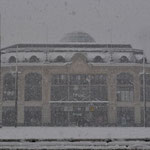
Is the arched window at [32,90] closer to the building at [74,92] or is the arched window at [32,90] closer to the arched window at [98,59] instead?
the building at [74,92]

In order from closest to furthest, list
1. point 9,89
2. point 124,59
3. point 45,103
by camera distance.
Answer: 1. point 45,103
2. point 9,89
3. point 124,59

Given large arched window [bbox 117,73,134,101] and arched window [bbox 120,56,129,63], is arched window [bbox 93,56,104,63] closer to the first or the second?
arched window [bbox 120,56,129,63]

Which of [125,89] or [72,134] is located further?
[125,89]

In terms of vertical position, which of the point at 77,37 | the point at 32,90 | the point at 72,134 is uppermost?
the point at 77,37

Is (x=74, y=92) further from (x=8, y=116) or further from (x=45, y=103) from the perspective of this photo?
(x=8, y=116)

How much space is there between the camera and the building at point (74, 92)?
51.1 m

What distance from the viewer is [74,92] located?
5106cm

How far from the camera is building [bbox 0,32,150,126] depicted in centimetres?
5106

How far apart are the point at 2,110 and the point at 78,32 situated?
1923 cm

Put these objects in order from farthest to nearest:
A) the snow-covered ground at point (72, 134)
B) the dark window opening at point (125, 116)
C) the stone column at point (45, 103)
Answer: the dark window opening at point (125, 116), the stone column at point (45, 103), the snow-covered ground at point (72, 134)

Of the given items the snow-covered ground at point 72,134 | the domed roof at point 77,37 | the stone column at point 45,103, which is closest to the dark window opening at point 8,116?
the stone column at point 45,103

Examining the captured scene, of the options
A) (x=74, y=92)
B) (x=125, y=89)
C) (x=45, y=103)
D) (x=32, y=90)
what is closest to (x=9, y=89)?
(x=32, y=90)

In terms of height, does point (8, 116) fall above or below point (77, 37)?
below

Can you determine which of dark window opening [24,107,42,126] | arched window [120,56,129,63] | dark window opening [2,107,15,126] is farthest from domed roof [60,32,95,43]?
dark window opening [2,107,15,126]
